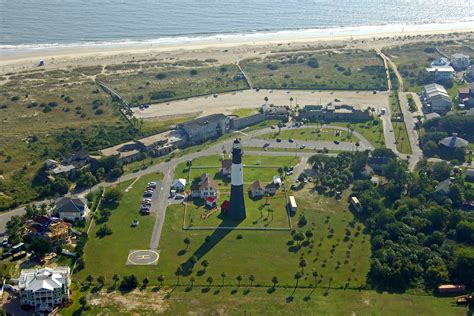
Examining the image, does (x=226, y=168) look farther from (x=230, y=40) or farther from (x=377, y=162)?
(x=230, y=40)

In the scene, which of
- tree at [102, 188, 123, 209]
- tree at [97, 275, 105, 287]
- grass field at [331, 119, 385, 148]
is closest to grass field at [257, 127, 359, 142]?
grass field at [331, 119, 385, 148]

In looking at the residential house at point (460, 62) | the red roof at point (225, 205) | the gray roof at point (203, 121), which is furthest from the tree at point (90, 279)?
the residential house at point (460, 62)

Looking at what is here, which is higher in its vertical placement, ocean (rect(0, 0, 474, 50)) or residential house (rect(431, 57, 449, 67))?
ocean (rect(0, 0, 474, 50))

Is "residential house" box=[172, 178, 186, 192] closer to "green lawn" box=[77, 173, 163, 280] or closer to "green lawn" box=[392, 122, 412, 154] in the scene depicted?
"green lawn" box=[77, 173, 163, 280]

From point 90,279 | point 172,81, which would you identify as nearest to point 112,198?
point 90,279

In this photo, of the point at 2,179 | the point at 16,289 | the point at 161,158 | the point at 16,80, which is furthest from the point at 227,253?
the point at 16,80
